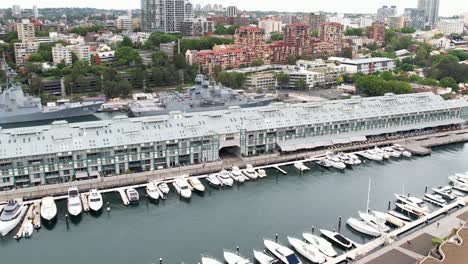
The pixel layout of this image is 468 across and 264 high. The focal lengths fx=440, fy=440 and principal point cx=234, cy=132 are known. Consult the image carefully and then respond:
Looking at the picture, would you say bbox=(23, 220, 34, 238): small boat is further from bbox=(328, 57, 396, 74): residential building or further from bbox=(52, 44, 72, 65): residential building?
bbox=(328, 57, 396, 74): residential building

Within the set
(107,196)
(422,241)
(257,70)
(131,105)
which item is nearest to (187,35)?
(257,70)

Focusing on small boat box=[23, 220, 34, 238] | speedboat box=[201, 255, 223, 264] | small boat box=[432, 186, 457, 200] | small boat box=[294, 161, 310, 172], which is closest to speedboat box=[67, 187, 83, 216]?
small boat box=[23, 220, 34, 238]

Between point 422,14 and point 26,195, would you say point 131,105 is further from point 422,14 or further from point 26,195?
point 422,14

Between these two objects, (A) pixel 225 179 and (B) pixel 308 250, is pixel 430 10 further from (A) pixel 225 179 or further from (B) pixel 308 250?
(B) pixel 308 250

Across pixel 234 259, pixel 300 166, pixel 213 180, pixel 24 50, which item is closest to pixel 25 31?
pixel 24 50

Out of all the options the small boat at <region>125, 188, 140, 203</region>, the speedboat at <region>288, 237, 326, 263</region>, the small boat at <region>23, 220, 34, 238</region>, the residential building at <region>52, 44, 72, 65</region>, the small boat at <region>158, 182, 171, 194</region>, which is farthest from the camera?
the residential building at <region>52, 44, 72, 65</region>

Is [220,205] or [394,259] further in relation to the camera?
[220,205]
